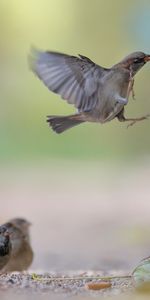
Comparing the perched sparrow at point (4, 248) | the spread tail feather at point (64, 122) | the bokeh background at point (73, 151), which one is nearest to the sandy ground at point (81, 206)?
the bokeh background at point (73, 151)

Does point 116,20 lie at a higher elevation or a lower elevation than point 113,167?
higher

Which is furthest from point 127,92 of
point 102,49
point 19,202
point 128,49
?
point 19,202

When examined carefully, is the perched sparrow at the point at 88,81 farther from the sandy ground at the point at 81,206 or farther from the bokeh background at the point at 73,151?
the sandy ground at the point at 81,206

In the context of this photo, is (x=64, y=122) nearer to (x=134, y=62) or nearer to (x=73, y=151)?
(x=134, y=62)

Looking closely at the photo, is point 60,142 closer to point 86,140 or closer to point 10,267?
point 86,140

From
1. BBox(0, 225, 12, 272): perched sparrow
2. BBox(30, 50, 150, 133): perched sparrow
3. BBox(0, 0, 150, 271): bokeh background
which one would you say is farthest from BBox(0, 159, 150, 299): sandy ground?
BBox(30, 50, 150, 133): perched sparrow

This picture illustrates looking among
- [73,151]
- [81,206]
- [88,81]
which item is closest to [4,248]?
[88,81]
